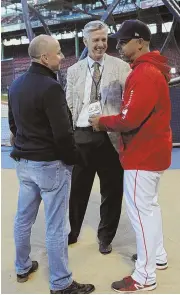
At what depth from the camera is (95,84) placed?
2709 millimetres

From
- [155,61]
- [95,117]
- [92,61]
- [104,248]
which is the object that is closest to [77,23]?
[92,61]

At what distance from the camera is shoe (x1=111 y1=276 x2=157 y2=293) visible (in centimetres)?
224

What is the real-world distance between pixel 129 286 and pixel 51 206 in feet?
2.22

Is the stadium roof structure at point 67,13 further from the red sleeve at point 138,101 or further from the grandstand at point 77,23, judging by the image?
the red sleeve at point 138,101

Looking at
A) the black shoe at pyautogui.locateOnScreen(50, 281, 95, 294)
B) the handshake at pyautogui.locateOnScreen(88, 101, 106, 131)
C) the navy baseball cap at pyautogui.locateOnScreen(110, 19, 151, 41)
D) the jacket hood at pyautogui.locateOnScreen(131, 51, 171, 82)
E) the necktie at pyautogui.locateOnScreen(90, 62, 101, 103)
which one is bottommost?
the black shoe at pyautogui.locateOnScreen(50, 281, 95, 294)

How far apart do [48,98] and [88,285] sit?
1166 mm

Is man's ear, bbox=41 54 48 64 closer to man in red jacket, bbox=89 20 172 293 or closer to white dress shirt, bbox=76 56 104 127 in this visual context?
man in red jacket, bbox=89 20 172 293

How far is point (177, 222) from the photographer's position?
3.47m

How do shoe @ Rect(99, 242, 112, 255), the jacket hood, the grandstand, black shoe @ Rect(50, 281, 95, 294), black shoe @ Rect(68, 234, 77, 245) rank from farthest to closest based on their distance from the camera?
the grandstand < black shoe @ Rect(68, 234, 77, 245) < shoe @ Rect(99, 242, 112, 255) < black shoe @ Rect(50, 281, 95, 294) < the jacket hood

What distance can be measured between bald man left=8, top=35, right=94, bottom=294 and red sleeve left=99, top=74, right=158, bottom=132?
1.03ft

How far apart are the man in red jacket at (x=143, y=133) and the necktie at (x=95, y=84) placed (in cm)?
45

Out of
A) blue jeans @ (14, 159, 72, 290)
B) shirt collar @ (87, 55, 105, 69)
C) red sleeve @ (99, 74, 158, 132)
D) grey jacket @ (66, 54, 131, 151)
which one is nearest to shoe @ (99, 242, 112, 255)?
blue jeans @ (14, 159, 72, 290)

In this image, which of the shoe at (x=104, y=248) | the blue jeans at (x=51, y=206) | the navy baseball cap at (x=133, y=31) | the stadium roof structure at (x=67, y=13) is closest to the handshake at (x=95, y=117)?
the blue jeans at (x=51, y=206)

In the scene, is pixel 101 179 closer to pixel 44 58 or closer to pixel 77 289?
pixel 77 289
